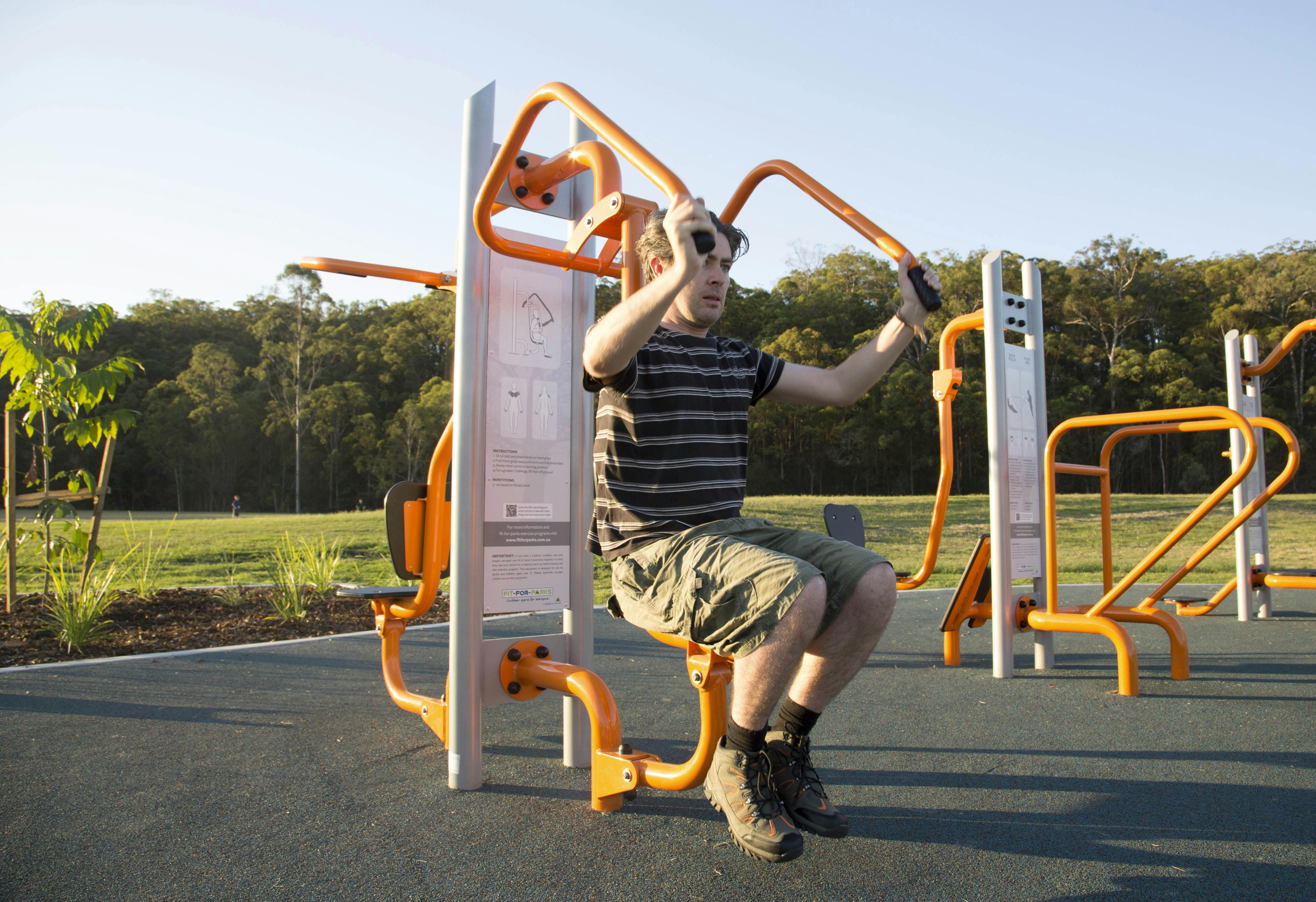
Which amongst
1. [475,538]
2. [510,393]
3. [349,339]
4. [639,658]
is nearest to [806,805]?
[475,538]

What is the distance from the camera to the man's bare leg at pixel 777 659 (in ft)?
5.53

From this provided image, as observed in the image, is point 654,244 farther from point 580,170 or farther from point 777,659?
point 777,659

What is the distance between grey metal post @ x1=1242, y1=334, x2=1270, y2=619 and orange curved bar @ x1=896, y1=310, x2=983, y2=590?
8.66ft

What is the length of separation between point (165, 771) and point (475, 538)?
1.14 m

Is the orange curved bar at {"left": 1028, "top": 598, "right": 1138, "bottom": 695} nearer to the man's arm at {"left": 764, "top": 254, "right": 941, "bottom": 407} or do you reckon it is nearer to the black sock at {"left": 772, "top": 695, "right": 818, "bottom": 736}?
the man's arm at {"left": 764, "top": 254, "right": 941, "bottom": 407}

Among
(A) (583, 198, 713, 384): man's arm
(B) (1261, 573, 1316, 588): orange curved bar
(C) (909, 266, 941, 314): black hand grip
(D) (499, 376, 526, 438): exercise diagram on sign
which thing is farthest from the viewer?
(B) (1261, 573, 1316, 588): orange curved bar

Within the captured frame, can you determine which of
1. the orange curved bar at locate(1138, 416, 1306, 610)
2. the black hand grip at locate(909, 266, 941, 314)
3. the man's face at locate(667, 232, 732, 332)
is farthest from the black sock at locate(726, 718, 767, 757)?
the orange curved bar at locate(1138, 416, 1306, 610)

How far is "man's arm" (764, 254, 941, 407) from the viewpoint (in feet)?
6.77

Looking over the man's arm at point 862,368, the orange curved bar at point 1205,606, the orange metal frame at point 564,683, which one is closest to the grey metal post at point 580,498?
the orange metal frame at point 564,683

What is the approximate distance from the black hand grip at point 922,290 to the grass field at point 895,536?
16.7 ft

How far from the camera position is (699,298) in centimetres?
209

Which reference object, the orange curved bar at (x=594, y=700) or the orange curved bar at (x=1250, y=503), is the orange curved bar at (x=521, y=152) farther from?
the orange curved bar at (x=1250, y=503)

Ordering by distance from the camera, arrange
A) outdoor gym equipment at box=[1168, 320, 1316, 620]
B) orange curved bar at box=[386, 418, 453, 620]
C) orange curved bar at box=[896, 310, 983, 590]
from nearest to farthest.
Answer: orange curved bar at box=[386, 418, 453, 620], orange curved bar at box=[896, 310, 983, 590], outdoor gym equipment at box=[1168, 320, 1316, 620]

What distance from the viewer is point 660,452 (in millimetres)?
2014
